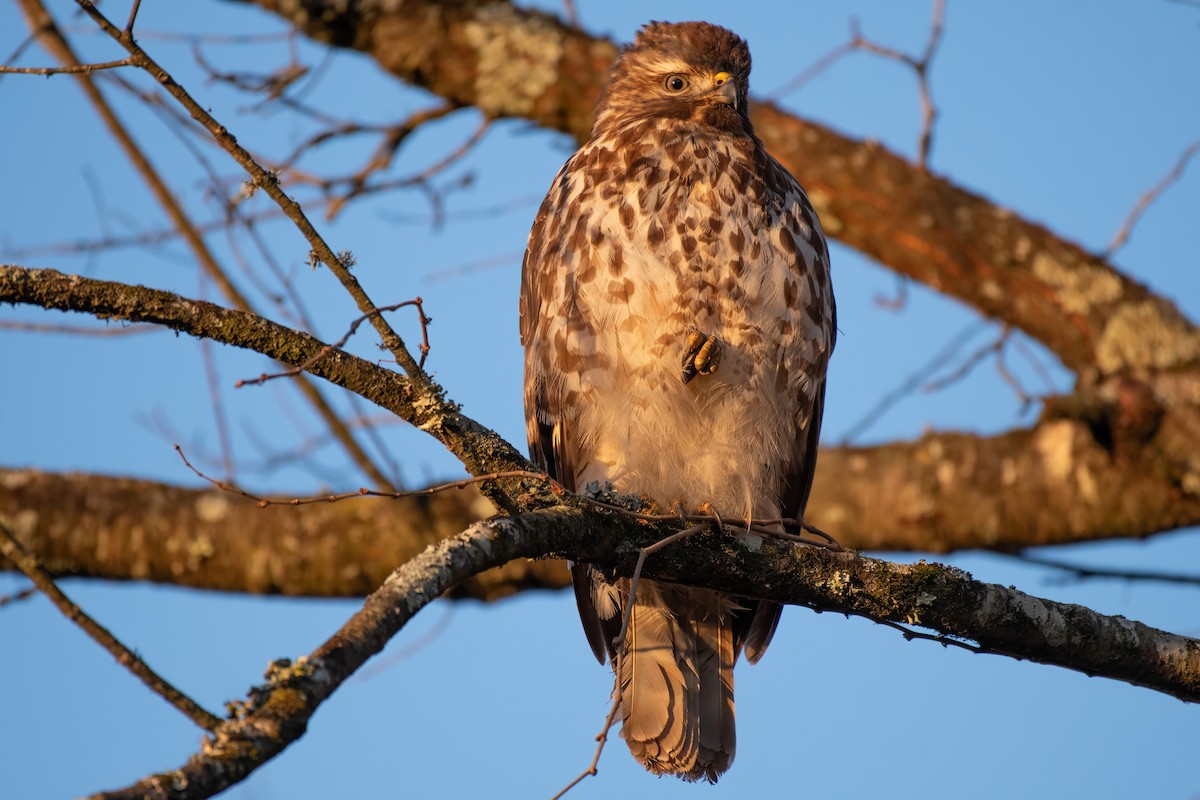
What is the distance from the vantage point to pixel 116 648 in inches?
79.8

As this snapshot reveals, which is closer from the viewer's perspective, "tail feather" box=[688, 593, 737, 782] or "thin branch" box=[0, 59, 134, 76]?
→ "thin branch" box=[0, 59, 134, 76]

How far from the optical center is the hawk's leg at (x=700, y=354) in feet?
13.4

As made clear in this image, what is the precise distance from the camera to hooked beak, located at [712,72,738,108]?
15.6 feet

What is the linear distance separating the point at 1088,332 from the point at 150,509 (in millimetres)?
4368

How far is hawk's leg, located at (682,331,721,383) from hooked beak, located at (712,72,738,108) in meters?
1.08

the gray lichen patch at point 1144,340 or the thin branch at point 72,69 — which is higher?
the gray lichen patch at point 1144,340

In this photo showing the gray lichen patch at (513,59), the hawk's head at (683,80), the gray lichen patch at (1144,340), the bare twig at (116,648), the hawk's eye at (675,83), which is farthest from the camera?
the gray lichen patch at (513,59)

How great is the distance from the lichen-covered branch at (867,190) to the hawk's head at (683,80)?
1.43 metres

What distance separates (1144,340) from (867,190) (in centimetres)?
146

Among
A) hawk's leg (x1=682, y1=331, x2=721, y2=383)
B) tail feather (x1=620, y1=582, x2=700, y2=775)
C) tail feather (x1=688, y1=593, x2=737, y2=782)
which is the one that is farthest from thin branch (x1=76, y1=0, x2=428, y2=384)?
tail feather (x1=688, y1=593, x2=737, y2=782)

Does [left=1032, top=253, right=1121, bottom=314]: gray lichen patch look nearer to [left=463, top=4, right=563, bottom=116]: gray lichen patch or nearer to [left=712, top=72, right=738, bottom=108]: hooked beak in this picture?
[left=712, top=72, right=738, bottom=108]: hooked beak

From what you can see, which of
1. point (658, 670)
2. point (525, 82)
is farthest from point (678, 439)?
point (525, 82)

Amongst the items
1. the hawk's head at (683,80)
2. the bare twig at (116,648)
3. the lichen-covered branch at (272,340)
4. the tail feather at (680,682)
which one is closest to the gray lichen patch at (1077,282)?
the hawk's head at (683,80)

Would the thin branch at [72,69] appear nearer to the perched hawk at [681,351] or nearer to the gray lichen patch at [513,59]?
the perched hawk at [681,351]
